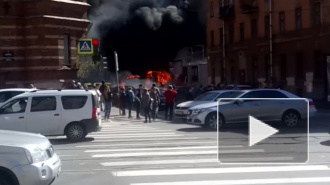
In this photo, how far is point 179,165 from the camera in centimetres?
1319

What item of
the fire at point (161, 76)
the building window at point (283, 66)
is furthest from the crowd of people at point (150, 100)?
the fire at point (161, 76)

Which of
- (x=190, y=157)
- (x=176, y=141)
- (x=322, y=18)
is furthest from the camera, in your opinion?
(x=322, y=18)

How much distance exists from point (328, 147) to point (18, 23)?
23555 millimetres

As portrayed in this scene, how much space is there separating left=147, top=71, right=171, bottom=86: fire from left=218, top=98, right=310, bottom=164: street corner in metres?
52.7

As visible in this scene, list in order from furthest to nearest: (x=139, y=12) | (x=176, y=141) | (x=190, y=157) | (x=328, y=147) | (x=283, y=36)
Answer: (x=139, y=12) → (x=283, y=36) → (x=176, y=141) → (x=328, y=147) → (x=190, y=157)

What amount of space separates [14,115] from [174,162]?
23.6ft

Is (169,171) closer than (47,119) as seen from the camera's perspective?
Yes

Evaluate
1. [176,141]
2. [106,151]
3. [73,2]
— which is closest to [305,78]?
[73,2]

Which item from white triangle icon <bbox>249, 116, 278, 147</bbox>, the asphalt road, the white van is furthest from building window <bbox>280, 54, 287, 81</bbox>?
white triangle icon <bbox>249, 116, 278, 147</bbox>

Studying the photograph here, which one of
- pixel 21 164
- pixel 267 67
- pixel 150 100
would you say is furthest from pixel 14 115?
pixel 267 67

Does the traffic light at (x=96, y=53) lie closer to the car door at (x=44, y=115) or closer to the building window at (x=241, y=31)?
the car door at (x=44, y=115)

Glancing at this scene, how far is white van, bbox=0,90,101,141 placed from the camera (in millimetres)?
18797

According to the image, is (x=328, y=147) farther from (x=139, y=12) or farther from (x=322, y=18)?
(x=139, y=12)

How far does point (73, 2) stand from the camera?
35906 millimetres
